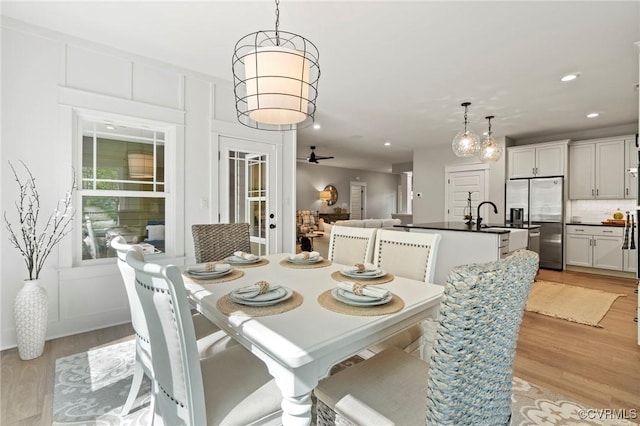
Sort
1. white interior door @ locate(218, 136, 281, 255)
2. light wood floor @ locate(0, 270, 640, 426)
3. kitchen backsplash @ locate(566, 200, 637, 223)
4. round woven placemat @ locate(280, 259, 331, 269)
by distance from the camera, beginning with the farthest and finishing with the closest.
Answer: kitchen backsplash @ locate(566, 200, 637, 223)
white interior door @ locate(218, 136, 281, 255)
round woven placemat @ locate(280, 259, 331, 269)
light wood floor @ locate(0, 270, 640, 426)

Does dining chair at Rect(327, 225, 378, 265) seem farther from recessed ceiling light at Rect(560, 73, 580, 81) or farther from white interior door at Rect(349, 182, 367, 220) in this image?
white interior door at Rect(349, 182, 367, 220)

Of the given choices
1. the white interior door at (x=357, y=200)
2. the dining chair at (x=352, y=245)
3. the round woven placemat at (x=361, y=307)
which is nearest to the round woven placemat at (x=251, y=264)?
the dining chair at (x=352, y=245)

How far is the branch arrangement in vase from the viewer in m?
2.40

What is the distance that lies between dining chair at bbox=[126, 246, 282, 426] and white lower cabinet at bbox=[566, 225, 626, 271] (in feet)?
20.7

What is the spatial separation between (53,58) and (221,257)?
2.20m

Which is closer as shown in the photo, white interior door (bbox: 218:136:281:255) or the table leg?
the table leg

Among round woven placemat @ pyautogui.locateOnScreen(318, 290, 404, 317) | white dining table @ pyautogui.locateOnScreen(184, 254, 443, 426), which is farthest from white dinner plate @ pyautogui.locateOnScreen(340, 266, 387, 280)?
round woven placemat @ pyautogui.locateOnScreen(318, 290, 404, 317)

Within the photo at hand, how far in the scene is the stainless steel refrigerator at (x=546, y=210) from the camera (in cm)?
546

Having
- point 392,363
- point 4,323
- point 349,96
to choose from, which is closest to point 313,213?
Result: point 349,96

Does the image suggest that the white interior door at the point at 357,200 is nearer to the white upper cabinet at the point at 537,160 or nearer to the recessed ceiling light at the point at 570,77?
the white upper cabinet at the point at 537,160

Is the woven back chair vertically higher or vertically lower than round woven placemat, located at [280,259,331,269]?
higher

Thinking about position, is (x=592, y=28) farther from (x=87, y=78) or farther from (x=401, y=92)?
(x=87, y=78)

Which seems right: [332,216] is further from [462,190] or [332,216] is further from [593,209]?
[593,209]

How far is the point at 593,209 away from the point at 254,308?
700cm
